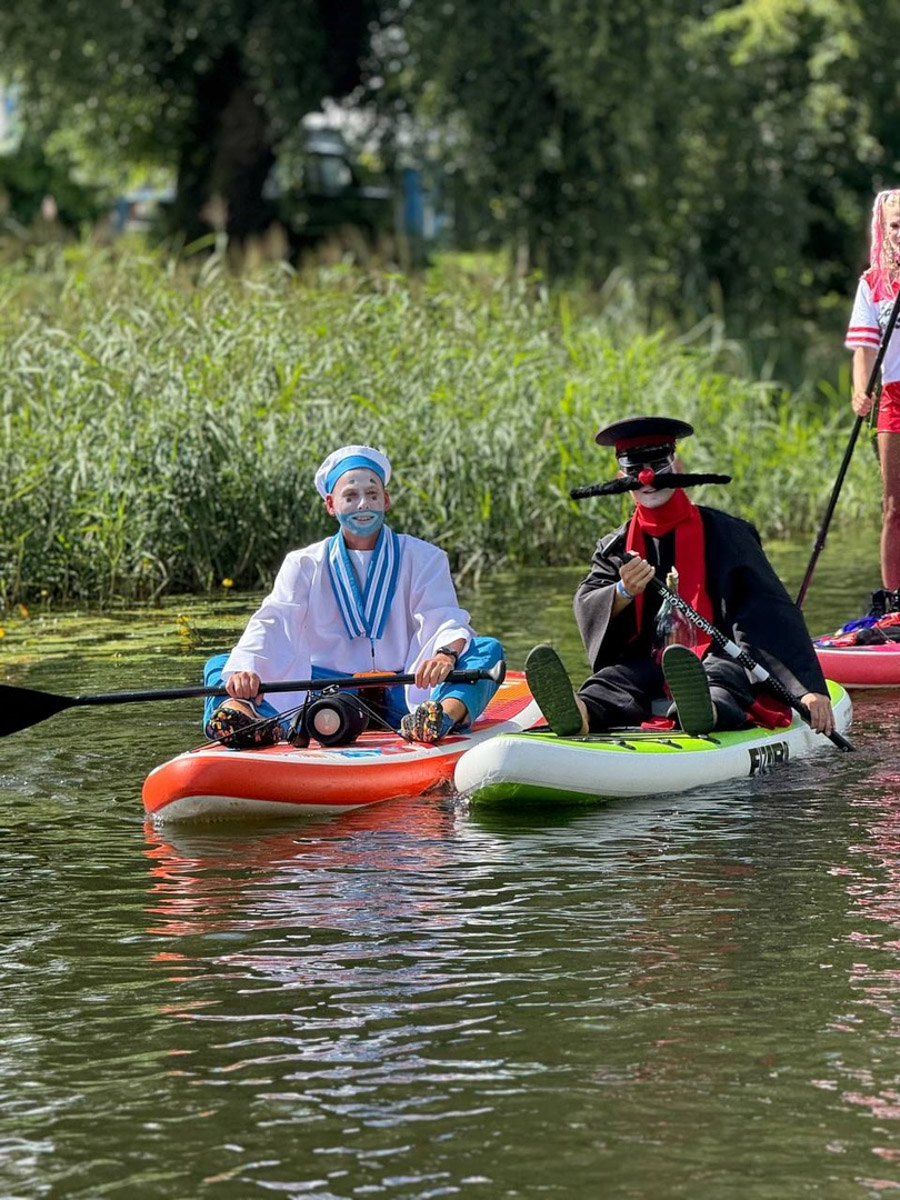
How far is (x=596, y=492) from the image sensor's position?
737 cm

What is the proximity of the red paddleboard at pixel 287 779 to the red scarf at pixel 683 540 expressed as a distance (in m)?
0.94

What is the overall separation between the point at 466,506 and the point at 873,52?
12.8m

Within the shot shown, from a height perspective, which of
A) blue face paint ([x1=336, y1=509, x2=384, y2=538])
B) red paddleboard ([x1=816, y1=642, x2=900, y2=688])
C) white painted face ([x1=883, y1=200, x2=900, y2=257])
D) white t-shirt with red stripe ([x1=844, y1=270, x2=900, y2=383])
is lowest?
red paddleboard ([x1=816, y1=642, x2=900, y2=688])

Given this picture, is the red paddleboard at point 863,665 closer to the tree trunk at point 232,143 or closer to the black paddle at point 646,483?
the black paddle at point 646,483

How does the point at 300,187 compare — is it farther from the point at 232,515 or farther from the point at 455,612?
the point at 455,612

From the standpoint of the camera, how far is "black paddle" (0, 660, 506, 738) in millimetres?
7391

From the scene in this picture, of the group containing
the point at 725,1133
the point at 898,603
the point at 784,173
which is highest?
the point at 784,173

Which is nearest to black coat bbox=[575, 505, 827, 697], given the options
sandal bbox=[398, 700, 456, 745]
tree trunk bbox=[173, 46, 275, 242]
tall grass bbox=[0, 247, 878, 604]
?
sandal bbox=[398, 700, 456, 745]

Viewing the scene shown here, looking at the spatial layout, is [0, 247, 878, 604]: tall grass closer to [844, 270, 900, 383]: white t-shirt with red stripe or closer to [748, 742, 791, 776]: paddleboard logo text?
[844, 270, 900, 383]: white t-shirt with red stripe

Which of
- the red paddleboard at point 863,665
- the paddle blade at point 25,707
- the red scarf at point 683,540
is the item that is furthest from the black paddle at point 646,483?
the red paddleboard at point 863,665

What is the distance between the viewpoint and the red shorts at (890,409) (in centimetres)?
964

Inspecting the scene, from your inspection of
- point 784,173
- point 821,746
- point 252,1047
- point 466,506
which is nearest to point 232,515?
point 466,506

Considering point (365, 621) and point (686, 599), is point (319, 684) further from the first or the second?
point (686, 599)

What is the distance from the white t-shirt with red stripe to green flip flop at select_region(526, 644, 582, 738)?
2969 millimetres
